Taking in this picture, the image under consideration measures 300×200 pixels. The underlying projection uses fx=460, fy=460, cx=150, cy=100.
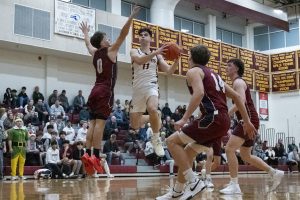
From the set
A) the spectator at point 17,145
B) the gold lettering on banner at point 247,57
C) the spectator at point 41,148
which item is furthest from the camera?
the gold lettering on banner at point 247,57

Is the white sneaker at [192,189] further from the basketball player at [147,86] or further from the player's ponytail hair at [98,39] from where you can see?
the player's ponytail hair at [98,39]

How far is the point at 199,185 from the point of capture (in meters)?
4.84

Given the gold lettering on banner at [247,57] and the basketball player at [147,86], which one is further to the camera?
the gold lettering on banner at [247,57]

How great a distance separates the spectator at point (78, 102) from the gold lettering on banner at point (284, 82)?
12.8 meters

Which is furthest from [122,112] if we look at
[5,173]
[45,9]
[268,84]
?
[268,84]

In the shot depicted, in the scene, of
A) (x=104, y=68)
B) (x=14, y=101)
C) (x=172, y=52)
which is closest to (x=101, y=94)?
(x=104, y=68)

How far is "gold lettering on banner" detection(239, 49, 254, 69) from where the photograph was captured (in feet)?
83.5

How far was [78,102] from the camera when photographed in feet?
62.3

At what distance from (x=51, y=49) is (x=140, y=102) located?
1183 cm

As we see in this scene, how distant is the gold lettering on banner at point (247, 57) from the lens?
83.5 ft

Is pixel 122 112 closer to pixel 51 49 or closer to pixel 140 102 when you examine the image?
pixel 51 49

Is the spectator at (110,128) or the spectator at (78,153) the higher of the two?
the spectator at (110,128)

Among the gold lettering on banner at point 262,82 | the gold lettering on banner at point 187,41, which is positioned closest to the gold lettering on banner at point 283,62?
the gold lettering on banner at point 262,82

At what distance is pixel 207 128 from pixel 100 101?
2075 millimetres
